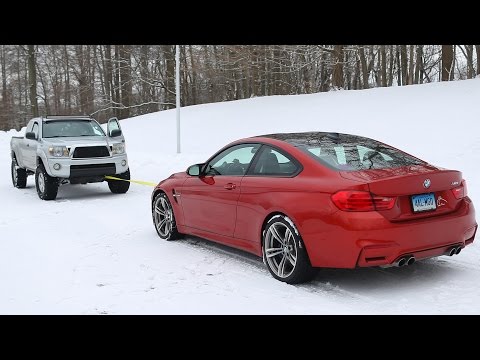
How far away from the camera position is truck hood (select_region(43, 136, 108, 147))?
1131 centimetres

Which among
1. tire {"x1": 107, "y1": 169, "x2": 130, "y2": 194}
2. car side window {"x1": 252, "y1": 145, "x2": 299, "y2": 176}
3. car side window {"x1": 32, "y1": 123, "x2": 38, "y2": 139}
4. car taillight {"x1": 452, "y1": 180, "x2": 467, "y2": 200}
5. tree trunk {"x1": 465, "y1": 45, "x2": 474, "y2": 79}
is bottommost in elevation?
tire {"x1": 107, "y1": 169, "x2": 130, "y2": 194}

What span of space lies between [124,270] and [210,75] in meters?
35.9

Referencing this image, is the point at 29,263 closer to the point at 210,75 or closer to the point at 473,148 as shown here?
the point at 473,148

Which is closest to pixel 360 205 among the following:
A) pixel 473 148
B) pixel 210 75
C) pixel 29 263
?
pixel 29 263

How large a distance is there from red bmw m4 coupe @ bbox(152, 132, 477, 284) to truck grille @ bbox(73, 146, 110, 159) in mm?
5563

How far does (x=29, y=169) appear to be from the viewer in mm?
12734

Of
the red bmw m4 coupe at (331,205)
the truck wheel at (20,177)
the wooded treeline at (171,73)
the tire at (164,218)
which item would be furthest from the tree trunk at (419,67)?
the red bmw m4 coupe at (331,205)

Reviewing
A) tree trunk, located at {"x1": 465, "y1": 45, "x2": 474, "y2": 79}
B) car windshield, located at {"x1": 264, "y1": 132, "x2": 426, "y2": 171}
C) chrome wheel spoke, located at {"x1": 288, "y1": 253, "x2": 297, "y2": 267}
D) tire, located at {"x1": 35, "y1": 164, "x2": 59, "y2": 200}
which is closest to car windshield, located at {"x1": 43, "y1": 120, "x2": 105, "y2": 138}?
tire, located at {"x1": 35, "y1": 164, "x2": 59, "y2": 200}

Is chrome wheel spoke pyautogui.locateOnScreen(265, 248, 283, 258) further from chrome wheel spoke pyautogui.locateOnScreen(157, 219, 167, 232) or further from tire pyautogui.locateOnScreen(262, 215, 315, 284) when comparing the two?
chrome wheel spoke pyautogui.locateOnScreen(157, 219, 167, 232)

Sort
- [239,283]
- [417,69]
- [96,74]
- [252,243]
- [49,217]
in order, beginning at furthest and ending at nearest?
[96,74], [417,69], [49,217], [252,243], [239,283]

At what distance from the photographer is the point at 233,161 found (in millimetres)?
6371

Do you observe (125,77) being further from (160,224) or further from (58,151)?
(160,224)

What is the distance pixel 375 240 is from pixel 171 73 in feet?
115
